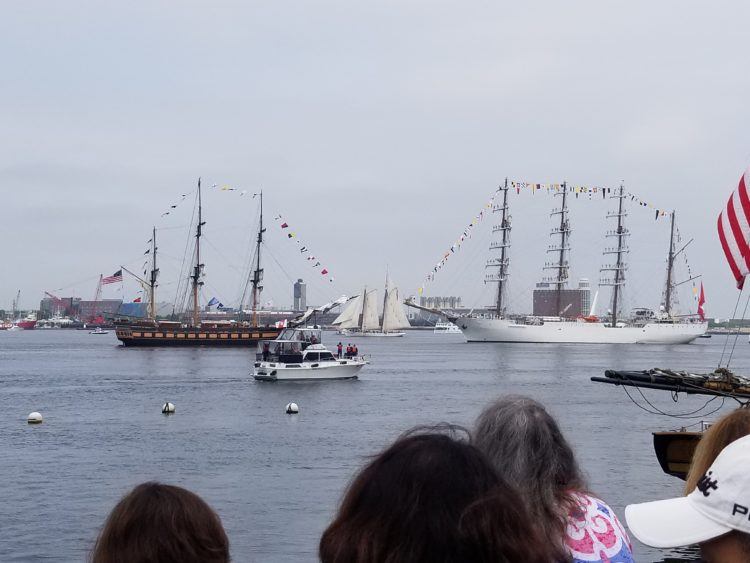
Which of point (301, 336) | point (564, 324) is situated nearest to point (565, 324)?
point (564, 324)

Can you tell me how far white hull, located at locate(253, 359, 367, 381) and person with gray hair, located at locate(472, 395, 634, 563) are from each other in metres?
51.6

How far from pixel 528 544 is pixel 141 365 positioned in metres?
80.9

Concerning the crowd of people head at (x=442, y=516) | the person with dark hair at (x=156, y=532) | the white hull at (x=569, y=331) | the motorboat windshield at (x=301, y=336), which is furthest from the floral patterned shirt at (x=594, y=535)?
the white hull at (x=569, y=331)

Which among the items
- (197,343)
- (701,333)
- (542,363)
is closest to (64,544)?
(542,363)

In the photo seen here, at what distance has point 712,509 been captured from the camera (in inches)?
108

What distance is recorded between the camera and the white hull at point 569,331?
139m

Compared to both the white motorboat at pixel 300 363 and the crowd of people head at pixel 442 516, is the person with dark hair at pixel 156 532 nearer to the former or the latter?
the crowd of people head at pixel 442 516

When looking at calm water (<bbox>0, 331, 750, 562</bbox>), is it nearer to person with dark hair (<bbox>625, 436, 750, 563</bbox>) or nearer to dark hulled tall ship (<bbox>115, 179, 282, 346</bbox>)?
person with dark hair (<bbox>625, 436, 750, 563</bbox>)

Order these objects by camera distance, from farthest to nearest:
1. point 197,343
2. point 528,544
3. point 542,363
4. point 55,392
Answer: point 197,343 → point 542,363 → point 55,392 → point 528,544

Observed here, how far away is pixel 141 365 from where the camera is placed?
80875 millimetres

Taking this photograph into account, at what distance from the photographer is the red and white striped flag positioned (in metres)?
18.8

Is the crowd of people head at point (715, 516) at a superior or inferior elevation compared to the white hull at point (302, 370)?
superior

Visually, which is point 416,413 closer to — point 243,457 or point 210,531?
point 243,457

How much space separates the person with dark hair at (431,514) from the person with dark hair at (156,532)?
2.04ft
